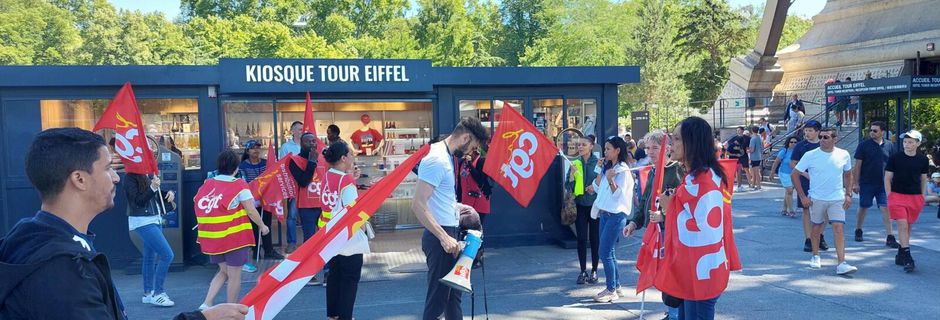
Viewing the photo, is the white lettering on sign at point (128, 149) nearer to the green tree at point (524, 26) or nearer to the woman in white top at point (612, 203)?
the woman in white top at point (612, 203)

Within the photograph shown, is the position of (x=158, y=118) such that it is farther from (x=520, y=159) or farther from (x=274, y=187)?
(x=520, y=159)

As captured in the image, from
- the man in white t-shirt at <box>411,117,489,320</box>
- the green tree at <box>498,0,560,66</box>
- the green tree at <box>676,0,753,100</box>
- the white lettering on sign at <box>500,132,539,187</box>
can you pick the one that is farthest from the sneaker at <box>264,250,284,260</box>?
the green tree at <box>498,0,560,66</box>

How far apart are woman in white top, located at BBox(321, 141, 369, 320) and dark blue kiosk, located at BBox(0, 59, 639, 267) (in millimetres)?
3017

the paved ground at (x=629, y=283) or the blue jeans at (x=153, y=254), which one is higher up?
the blue jeans at (x=153, y=254)

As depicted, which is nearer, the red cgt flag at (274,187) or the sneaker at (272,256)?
the red cgt flag at (274,187)

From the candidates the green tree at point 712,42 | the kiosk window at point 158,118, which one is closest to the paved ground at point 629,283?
the kiosk window at point 158,118

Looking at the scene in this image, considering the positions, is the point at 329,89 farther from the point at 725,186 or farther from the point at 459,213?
the point at 725,186

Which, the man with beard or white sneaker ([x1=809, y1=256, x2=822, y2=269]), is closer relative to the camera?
the man with beard

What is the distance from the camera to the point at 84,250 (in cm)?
199

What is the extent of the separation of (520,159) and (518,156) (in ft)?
0.13

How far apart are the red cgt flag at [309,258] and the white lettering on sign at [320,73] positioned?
187 inches

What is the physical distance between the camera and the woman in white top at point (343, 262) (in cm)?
553

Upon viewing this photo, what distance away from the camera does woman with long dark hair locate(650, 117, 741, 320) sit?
4.32 metres

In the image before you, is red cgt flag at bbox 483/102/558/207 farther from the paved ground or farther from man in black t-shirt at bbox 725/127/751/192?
man in black t-shirt at bbox 725/127/751/192
